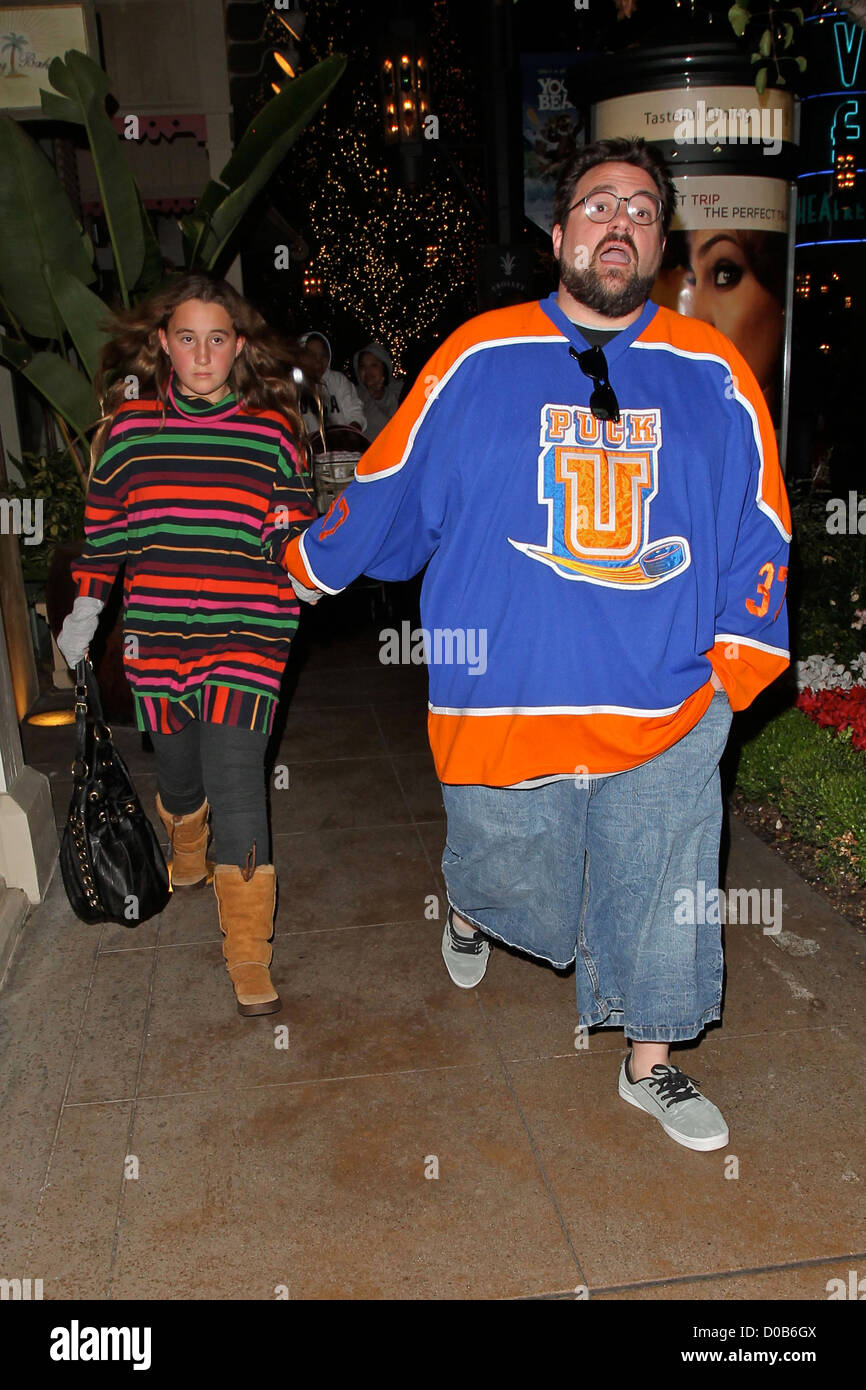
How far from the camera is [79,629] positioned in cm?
368

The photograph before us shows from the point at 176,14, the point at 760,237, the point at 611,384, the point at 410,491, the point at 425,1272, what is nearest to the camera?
the point at 425,1272

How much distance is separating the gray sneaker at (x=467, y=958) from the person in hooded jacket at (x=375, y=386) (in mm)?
7006

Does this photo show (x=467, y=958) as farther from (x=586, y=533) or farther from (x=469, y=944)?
(x=586, y=533)

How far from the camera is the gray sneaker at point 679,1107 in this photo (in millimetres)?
2859

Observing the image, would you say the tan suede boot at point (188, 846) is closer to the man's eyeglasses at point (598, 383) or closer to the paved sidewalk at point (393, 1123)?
the paved sidewalk at point (393, 1123)

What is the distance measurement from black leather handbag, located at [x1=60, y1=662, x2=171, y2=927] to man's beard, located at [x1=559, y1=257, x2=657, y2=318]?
197cm

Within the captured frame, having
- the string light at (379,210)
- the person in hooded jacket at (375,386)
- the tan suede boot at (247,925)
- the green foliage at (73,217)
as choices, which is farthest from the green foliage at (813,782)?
the string light at (379,210)

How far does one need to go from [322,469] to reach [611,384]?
5.06 meters

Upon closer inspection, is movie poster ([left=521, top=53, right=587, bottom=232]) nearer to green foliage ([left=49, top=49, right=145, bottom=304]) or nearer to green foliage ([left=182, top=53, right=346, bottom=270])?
green foliage ([left=182, top=53, right=346, bottom=270])

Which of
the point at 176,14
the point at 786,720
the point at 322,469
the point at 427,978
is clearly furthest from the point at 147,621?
the point at 176,14

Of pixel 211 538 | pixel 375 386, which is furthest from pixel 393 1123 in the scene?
pixel 375 386

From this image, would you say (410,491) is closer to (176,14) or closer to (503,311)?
(503,311)

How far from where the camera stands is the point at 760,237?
495 centimetres

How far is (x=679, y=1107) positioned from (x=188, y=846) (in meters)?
2.23
